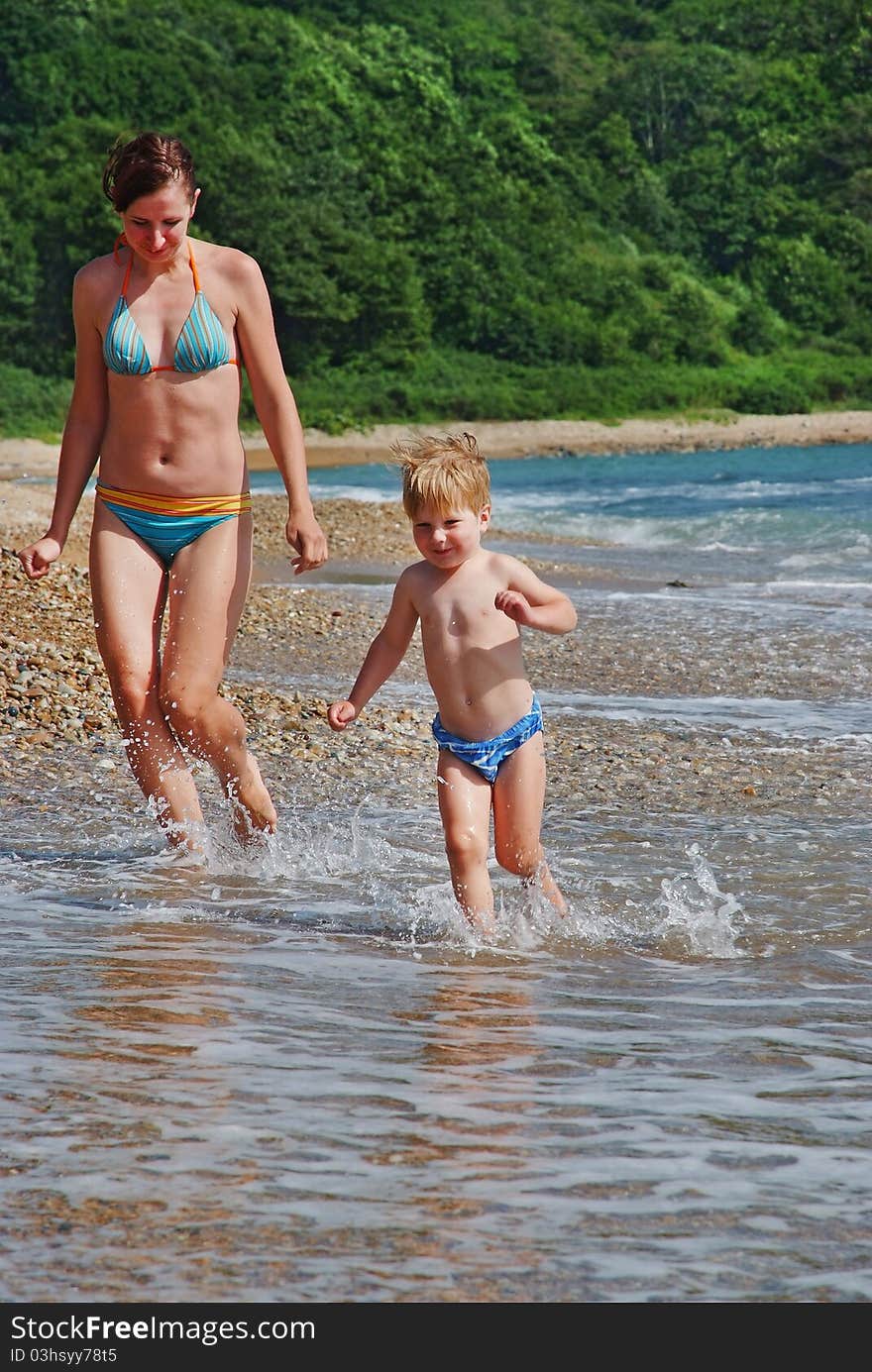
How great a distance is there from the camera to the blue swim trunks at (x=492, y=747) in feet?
15.0

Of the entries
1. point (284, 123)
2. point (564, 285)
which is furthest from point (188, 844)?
point (284, 123)

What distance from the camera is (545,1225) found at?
264cm

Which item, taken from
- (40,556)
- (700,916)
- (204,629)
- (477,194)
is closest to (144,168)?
(40,556)

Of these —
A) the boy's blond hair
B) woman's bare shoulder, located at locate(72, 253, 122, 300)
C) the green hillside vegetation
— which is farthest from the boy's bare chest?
the green hillside vegetation

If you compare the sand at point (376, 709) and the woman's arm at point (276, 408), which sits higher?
the woman's arm at point (276, 408)

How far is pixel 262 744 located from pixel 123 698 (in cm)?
221

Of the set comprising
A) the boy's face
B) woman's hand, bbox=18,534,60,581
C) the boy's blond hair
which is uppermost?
the boy's blond hair

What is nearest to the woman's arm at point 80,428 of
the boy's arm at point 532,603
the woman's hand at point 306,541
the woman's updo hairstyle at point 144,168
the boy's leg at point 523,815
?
the woman's updo hairstyle at point 144,168

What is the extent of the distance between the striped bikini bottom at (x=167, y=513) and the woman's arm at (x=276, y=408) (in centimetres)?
19

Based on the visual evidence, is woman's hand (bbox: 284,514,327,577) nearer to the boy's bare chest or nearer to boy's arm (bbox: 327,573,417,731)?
boy's arm (bbox: 327,573,417,731)

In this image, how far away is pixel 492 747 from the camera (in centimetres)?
458

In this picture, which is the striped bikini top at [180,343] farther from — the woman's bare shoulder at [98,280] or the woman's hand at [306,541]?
the woman's hand at [306,541]

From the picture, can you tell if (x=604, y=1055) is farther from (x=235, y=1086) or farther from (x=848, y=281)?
(x=848, y=281)

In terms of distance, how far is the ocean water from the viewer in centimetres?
254
